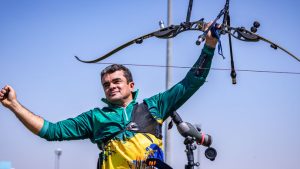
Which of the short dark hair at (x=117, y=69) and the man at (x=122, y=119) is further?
the short dark hair at (x=117, y=69)

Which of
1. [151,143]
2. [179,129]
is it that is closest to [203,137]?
[179,129]

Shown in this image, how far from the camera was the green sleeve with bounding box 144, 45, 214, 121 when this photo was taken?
4930 millimetres

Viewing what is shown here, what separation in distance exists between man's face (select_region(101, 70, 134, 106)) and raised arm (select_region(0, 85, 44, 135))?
551 millimetres

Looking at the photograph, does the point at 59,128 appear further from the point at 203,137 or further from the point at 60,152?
the point at 60,152

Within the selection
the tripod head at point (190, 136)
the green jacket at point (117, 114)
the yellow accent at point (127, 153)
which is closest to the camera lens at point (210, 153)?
the tripod head at point (190, 136)

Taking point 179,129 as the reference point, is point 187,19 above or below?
above

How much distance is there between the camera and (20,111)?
4.75 meters

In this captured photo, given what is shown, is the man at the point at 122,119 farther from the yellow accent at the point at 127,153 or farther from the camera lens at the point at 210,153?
the camera lens at the point at 210,153

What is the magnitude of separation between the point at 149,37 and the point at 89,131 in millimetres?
972

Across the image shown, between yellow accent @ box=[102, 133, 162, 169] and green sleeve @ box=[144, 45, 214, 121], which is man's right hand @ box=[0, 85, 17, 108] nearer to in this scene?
yellow accent @ box=[102, 133, 162, 169]

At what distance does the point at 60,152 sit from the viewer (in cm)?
2072

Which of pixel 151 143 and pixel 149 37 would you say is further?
pixel 149 37

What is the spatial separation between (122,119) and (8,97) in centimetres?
87

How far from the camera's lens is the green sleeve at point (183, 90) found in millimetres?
4930
